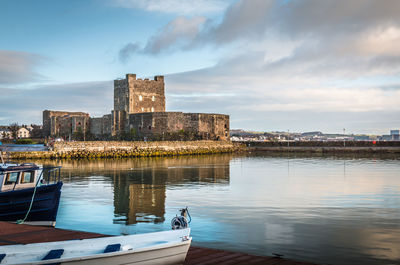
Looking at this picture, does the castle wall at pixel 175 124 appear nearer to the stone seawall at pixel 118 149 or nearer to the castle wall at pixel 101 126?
the stone seawall at pixel 118 149

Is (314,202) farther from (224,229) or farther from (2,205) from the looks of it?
(2,205)

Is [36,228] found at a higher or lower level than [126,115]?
lower

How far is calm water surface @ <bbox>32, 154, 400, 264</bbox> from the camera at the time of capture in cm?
1022

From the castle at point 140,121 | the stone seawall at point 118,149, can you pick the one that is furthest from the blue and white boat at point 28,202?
the castle at point 140,121

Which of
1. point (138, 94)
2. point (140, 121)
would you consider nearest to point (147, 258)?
point (140, 121)

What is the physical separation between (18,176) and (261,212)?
8.44 meters

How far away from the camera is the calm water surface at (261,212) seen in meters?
10.2

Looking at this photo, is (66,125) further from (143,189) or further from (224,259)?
(224,259)

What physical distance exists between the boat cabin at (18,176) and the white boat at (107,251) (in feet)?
24.1

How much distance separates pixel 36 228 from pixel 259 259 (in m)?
5.38

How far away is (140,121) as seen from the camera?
6034 centimetres

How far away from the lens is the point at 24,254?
242 inches

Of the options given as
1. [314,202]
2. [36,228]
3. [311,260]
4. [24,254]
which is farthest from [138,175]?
[24,254]

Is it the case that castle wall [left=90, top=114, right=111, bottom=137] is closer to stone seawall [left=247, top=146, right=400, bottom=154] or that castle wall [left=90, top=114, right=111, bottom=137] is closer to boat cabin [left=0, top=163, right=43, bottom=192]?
stone seawall [left=247, top=146, right=400, bottom=154]
